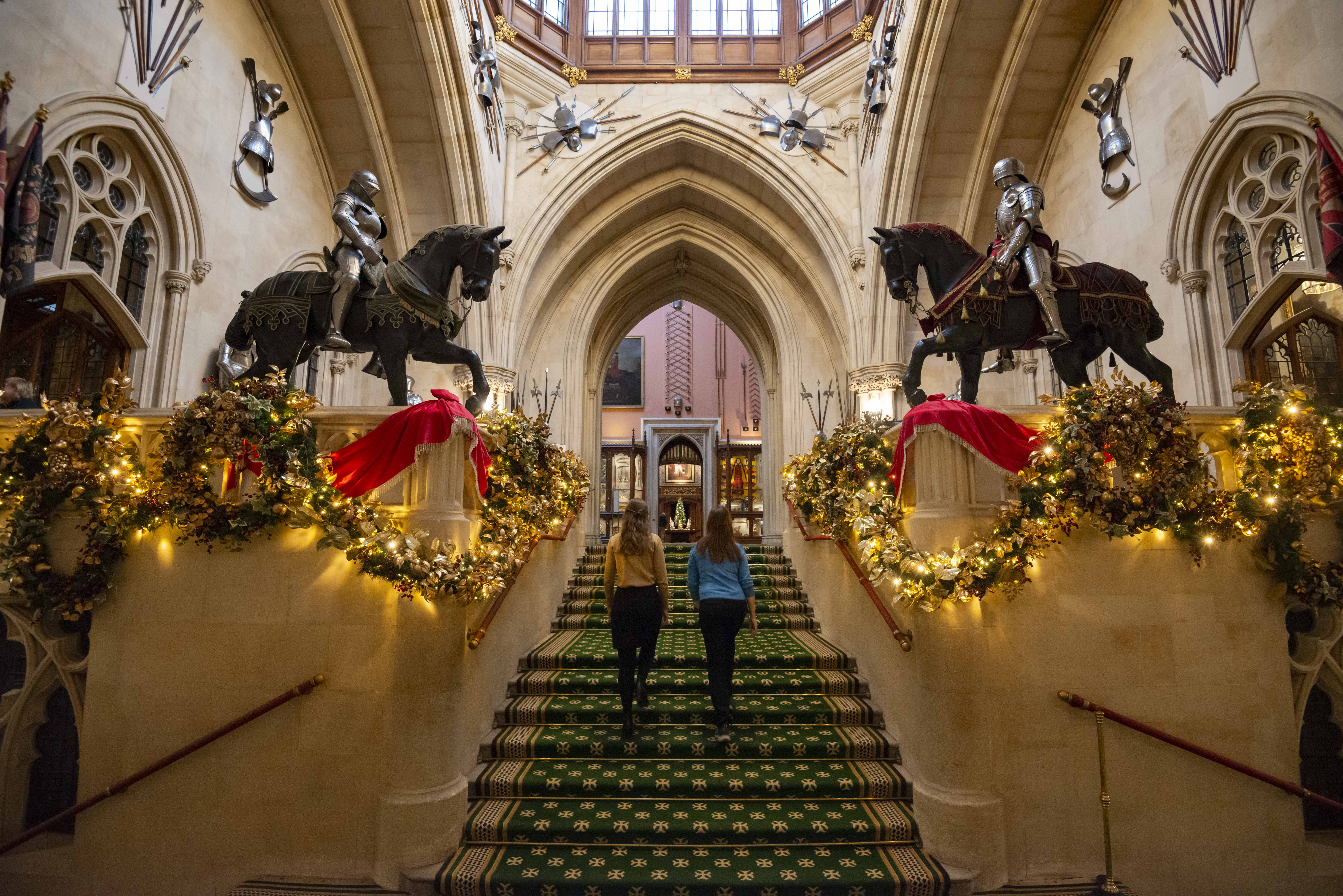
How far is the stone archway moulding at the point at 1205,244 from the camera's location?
20.1ft

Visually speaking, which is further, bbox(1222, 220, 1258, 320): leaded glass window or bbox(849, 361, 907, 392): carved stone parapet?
bbox(849, 361, 907, 392): carved stone parapet

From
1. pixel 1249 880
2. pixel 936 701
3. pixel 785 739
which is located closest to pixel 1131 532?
pixel 936 701

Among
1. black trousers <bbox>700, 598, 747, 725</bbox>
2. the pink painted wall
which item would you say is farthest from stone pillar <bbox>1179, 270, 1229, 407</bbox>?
the pink painted wall

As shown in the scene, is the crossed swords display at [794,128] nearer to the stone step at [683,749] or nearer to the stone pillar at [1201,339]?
the stone pillar at [1201,339]

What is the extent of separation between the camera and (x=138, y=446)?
381 centimetres

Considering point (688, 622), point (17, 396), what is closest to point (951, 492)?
point (688, 622)

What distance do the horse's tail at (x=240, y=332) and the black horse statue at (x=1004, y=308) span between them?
182 inches

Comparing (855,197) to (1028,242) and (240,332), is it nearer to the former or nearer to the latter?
(1028,242)

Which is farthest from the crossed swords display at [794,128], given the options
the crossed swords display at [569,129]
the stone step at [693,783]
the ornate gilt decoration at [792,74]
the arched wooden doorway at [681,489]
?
the stone step at [693,783]

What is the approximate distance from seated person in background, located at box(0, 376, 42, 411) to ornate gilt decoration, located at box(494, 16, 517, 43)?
8996 mm

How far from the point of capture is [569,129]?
11141mm

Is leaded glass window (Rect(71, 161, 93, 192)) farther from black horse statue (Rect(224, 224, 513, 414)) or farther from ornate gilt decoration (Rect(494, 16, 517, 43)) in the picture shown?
ornate gilt decoration (Rect(494, 16, 517, 43))

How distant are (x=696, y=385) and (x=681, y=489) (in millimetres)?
3569

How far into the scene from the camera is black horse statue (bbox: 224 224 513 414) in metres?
4.87
